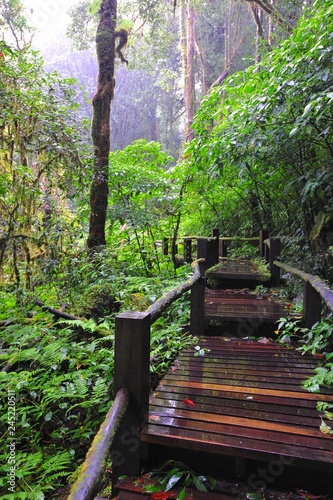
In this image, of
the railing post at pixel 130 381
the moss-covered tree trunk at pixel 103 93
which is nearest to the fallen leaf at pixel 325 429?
the railing post at pixel 130 381

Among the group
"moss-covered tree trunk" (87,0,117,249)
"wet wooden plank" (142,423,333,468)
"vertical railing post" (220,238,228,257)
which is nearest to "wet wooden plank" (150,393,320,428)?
"wet wooden plank" (142,423,333,468)

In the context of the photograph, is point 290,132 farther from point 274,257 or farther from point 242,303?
point 274,257

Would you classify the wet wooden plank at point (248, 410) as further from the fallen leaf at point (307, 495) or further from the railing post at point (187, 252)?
Answer: the railing post at point (187, 252)

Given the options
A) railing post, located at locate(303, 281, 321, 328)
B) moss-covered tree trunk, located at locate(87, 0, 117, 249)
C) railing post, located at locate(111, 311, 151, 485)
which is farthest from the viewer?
moss-covered tree trunk, located at locate(87, 0, 117, 249)

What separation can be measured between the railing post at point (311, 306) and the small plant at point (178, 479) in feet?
7.57

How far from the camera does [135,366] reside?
196cm

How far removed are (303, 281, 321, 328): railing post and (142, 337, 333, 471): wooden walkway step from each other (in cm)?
64

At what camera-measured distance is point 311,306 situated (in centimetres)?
372

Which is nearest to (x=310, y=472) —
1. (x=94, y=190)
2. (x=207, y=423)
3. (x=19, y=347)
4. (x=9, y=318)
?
(x=207, y=423)

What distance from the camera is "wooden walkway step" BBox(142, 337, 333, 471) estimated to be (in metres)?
1.84

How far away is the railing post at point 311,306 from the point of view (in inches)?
145

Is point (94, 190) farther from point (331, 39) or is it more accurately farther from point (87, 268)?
point (331, 39)

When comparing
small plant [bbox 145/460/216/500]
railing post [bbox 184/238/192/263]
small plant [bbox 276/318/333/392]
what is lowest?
small plant [bbox 145/460/216/500]

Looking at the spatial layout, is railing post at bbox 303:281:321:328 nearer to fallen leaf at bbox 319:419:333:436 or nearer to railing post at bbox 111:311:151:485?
fallen leaf at bbox 319:419:333:436
